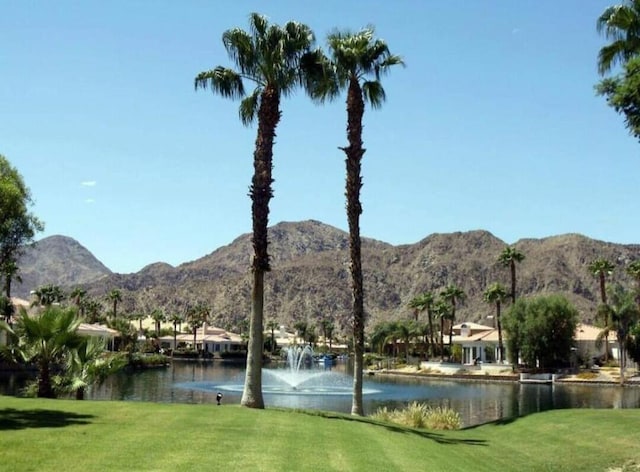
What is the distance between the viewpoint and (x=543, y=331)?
81938 millimetres

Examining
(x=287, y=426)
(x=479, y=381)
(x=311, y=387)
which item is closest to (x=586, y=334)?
(x=479, y=381)

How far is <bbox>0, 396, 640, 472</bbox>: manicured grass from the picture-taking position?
12227 mm

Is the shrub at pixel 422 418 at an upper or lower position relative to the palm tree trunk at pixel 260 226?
lower

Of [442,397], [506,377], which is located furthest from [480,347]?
[442,397]

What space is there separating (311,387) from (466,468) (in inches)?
1878

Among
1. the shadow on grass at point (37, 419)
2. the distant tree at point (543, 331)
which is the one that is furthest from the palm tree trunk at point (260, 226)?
the distant tree at point (543, 331)

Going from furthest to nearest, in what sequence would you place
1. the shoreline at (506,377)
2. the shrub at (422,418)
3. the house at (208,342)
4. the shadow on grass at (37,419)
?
1. the house at (208,342)
2. the shoreline at (506,377)
3. the shrub at (422,418)
4. the shadow on grass at (37,419)

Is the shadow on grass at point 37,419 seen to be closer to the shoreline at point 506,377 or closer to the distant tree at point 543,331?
the shoreline at point 506,377

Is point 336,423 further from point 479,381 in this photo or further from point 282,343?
point 282,343

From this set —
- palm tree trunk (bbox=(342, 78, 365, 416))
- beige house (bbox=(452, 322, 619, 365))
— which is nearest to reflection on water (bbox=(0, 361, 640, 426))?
palm tree trunk (bbox=(342, 78, 365, 416))

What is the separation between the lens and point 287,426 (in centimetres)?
1725

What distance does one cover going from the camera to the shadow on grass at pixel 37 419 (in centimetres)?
1513

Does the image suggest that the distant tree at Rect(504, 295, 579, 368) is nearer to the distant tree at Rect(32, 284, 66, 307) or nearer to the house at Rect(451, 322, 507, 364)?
the house at Rect(451, 322, 507, 364)

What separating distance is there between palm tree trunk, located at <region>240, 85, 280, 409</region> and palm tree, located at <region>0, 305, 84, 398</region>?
7.04m
